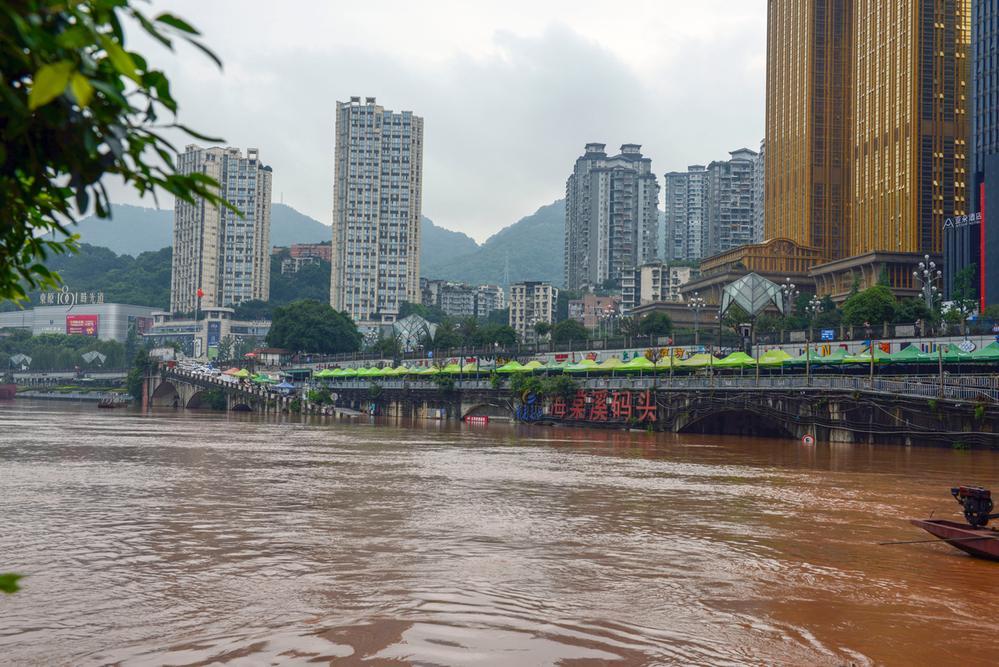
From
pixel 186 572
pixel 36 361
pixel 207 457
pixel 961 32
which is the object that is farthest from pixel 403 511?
pixel 36 361

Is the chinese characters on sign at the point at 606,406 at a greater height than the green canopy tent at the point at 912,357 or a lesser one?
lesser

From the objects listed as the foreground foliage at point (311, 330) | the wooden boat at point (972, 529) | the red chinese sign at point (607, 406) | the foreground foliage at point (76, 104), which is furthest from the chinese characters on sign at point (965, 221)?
the foreground foliage at point (76, 104)

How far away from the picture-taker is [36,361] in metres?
180

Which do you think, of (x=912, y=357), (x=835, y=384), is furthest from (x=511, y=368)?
(x=912, y=357)

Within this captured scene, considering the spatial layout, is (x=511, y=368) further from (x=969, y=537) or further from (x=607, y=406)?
(x=969, y=537)

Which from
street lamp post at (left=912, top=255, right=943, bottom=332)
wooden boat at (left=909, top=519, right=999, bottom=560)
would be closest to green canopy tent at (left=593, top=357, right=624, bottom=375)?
street lamp post at (left=912, top=255, right=943, bottom=332)

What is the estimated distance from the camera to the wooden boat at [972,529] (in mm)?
15375

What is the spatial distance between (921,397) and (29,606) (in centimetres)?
4688

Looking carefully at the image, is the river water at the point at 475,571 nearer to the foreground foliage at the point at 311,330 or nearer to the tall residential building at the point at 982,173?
the tall residential building at the point at 982,173

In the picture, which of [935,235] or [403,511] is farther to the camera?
[935,235]

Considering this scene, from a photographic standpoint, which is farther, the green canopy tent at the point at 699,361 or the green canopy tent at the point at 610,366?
the green canopy tent at the point at 610,366

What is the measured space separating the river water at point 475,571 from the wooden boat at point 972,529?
380 millimetres

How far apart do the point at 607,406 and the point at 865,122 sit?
92024 millimetres

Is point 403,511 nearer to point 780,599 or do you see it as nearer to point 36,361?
point 780,599
